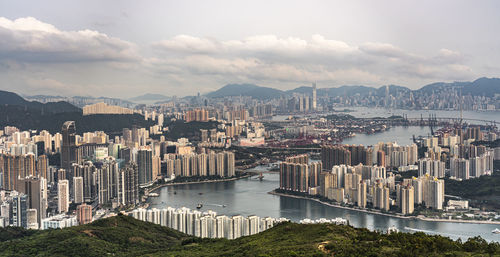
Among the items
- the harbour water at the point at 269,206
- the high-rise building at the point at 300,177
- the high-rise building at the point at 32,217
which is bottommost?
the harbour water at the point at 269,206

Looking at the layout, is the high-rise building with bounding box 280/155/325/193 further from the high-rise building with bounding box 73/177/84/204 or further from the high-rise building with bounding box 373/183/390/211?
the high-rise building with bounding box 73/177/84/204

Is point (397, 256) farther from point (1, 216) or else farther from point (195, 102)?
point (195, 102)

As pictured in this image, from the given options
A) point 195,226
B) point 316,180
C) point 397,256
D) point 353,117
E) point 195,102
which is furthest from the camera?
point 195,102

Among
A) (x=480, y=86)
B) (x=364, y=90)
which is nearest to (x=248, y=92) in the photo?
(x=364, y=90)

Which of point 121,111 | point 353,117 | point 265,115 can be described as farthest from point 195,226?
point 265,115

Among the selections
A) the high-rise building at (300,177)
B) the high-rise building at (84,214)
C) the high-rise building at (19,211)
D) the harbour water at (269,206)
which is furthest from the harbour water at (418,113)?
the high-rise building at (19,211)

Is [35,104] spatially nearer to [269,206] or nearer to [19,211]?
[19,211]

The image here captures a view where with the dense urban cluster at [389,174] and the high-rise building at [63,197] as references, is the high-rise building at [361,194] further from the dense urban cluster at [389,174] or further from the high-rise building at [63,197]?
the high-rise building at [63,197]

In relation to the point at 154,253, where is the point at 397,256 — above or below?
above
